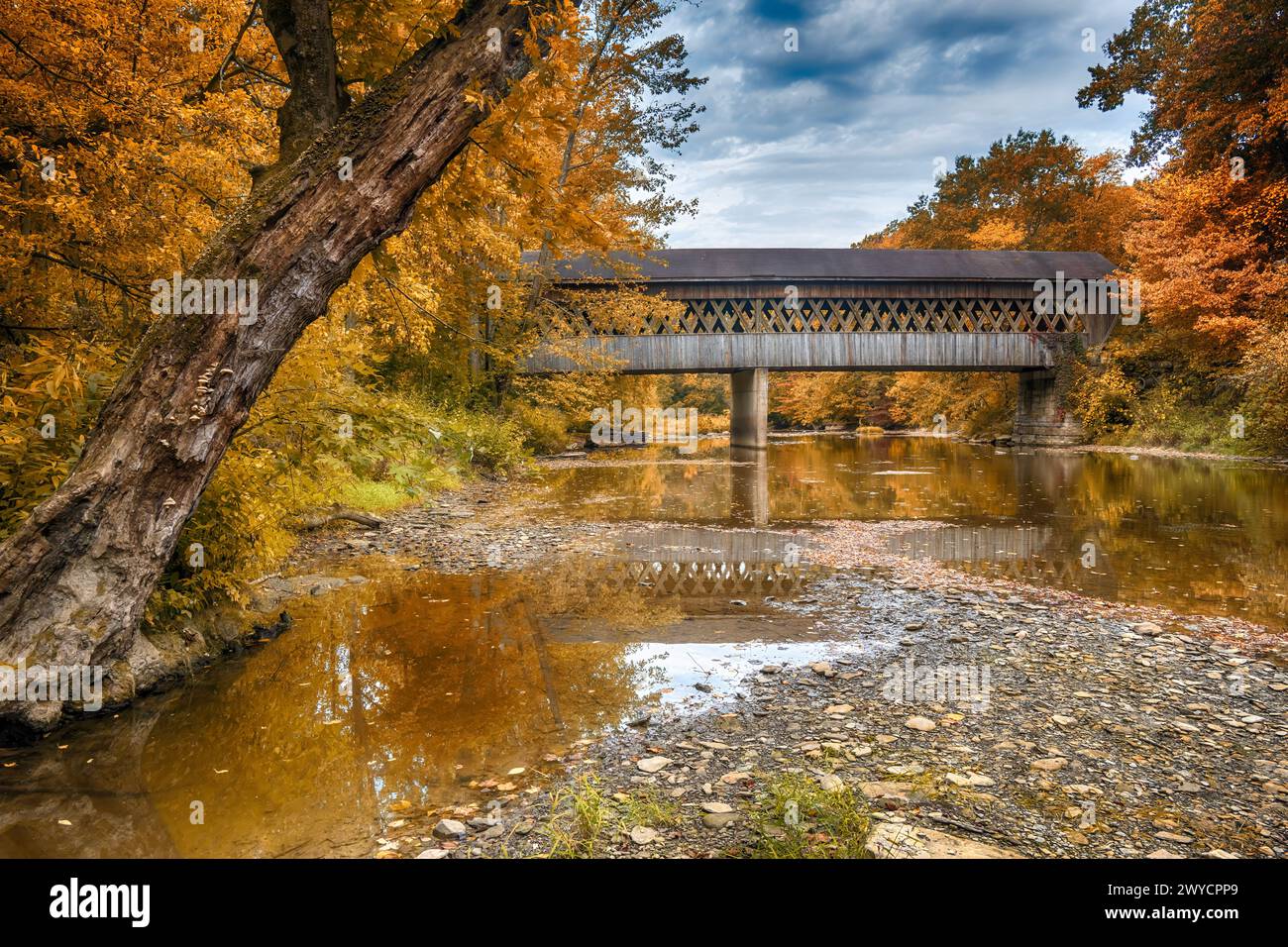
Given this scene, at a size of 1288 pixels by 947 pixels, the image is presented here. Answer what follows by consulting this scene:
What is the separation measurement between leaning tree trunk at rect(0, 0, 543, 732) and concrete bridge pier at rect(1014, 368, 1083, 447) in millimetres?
29396

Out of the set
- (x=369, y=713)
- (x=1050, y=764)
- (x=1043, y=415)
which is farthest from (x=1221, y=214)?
(x=369, y=713)

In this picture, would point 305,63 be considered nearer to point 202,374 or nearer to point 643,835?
point 202,374

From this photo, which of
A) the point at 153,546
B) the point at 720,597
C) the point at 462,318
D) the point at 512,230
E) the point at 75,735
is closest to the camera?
the point at 75,735

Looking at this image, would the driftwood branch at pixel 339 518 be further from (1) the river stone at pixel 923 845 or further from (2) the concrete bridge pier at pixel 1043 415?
(2) the concrete bridge pier at pixel 1043 415

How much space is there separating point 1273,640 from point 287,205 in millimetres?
6707

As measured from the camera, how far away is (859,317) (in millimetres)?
26469

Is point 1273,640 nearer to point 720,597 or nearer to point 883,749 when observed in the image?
point 883,749

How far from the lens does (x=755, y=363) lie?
83.7ft

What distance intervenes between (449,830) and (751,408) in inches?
1022

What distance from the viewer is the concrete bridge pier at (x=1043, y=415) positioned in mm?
27844

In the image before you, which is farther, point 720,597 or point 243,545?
point 720,597

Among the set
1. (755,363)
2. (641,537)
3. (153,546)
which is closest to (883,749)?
(153,546)

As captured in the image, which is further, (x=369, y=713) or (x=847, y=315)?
(x=847, y=315)

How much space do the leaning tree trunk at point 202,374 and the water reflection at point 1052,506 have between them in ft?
20.3
